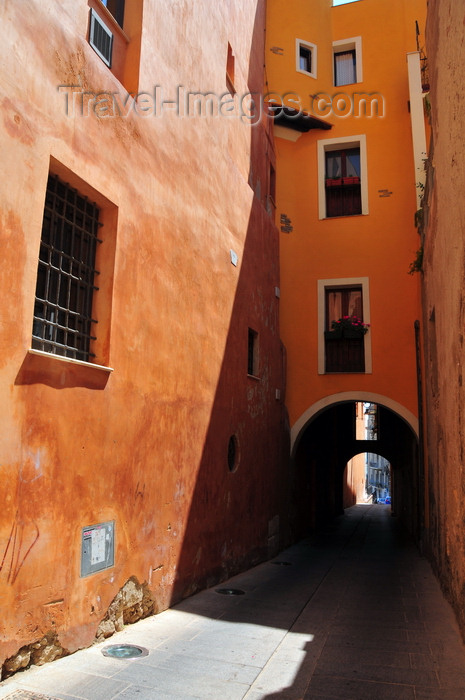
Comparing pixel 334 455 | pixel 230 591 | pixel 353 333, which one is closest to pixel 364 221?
pixel 353 333

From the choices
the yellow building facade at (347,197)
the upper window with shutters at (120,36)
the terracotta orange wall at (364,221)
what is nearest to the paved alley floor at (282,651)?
the yellow building facade at (347,197)

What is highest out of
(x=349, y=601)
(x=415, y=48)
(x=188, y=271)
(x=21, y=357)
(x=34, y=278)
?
(x=415, y=48)

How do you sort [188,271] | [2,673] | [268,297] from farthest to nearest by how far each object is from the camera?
[268,297] → [188,271] → [2,673]

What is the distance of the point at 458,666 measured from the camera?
4613mm

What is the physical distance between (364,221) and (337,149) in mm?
2169

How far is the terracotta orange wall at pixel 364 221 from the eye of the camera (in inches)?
463

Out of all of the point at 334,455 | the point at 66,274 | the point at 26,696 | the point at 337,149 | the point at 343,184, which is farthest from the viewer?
the point at 334,455

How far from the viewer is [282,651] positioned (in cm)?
503

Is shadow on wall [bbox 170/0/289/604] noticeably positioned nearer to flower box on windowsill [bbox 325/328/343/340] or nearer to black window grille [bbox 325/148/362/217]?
flower box on windowsill [bbox 325/328/343/340]

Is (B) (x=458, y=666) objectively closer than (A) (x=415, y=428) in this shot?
Yes

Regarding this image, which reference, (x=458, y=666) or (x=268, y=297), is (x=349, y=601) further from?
(x=268, y=297)

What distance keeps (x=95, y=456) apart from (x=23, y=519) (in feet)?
3.28

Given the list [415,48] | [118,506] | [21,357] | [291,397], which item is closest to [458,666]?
[118,506]

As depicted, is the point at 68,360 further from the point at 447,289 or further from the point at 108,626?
the point at 447,289
